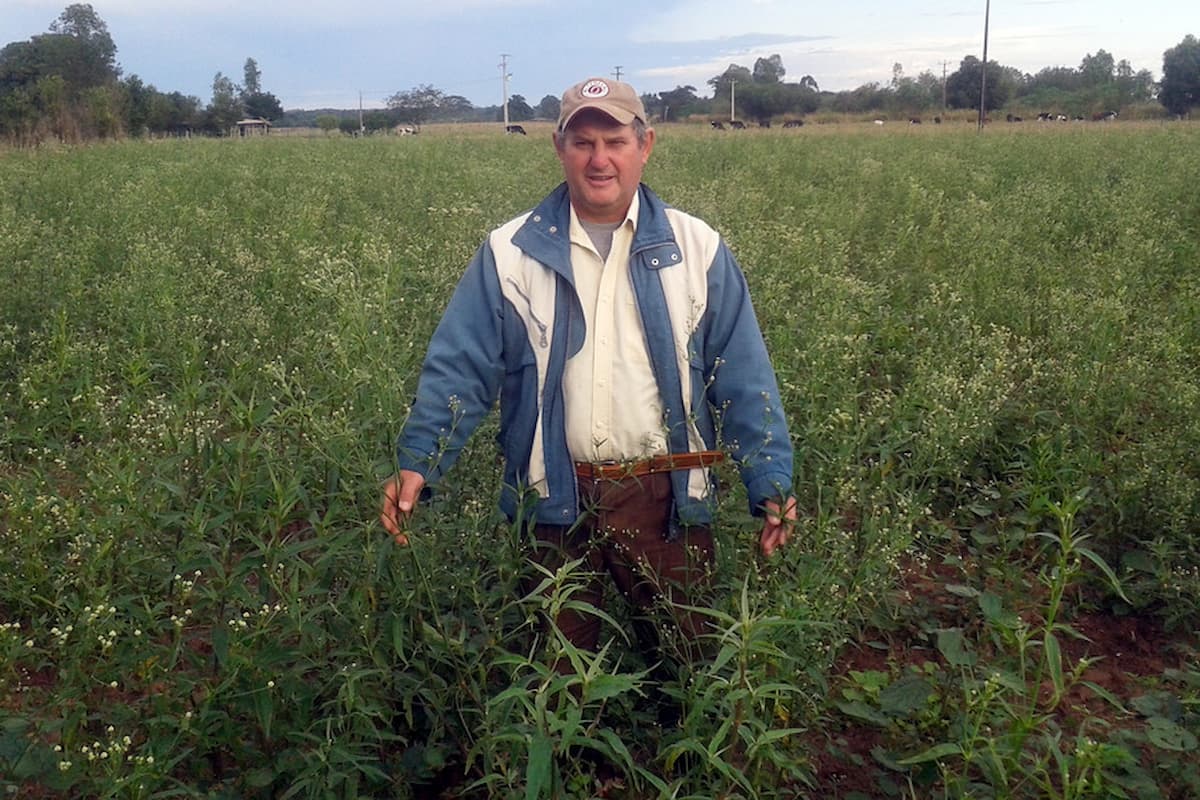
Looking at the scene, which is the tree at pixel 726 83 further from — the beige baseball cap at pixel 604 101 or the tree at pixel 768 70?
the beige baseball cap at pixel 604 101

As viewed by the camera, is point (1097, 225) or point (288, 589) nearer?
point (288, 589)

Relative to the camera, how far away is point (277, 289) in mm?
5617

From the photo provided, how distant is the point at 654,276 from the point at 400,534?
984mm

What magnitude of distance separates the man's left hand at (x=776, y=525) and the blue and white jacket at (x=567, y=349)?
74 millimetres

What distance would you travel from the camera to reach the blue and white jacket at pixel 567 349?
109 inches

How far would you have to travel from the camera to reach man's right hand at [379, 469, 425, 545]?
2.40m

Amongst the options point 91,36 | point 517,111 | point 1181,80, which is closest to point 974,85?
point 1181,80

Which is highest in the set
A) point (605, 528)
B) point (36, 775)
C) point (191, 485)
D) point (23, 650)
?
point (191, 485)

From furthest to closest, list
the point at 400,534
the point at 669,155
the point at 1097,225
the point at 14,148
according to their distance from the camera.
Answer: the point at 14,148 → the point at 669,155 → the point at 1097,225 → the point at 400,534

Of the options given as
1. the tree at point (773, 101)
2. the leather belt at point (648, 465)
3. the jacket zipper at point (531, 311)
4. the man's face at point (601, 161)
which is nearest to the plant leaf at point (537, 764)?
the leather belt at point (648, 465)

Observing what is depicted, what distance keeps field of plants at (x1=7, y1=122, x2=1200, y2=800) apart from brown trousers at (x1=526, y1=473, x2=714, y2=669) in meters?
0.10

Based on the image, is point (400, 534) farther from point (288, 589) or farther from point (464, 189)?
point (464, 189)

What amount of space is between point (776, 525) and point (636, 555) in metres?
0.40

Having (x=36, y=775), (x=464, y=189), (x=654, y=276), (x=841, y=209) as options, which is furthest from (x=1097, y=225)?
(x=36, y=775)
